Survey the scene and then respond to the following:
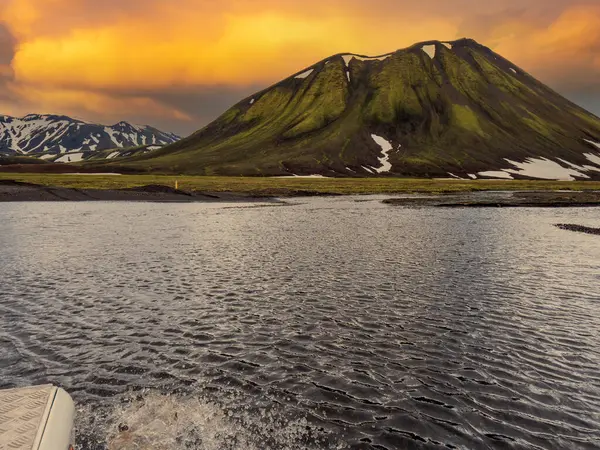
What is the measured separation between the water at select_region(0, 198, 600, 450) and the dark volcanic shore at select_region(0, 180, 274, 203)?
69.9m

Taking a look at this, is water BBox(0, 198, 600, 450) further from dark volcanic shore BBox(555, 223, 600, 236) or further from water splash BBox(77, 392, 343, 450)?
dark volcanic shore BBox(555, 223, 600, 236)

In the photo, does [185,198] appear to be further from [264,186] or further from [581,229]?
[581,229]

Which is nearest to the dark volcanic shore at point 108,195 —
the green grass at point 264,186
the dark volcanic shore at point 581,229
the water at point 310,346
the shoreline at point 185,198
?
the shoreline at point 185,198

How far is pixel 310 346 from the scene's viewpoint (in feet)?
53.5

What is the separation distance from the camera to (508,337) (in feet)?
57.3

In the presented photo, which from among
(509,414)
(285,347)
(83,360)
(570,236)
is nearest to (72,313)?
(83,360)

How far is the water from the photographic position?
1098 cm

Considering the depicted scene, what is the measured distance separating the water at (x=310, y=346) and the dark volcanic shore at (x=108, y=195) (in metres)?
69.9

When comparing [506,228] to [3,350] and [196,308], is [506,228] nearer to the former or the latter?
[196,308]

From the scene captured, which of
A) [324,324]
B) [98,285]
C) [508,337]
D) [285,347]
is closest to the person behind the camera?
[285,347]

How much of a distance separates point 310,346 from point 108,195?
10407 cm

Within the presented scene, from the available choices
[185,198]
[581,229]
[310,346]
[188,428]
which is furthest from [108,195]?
[188,428]

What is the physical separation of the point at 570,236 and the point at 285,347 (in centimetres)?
4432

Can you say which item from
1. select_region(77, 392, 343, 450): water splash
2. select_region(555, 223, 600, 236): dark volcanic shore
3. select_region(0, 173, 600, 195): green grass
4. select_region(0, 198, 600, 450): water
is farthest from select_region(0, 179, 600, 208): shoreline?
select_region(77, 392, 343, 450): water splash
